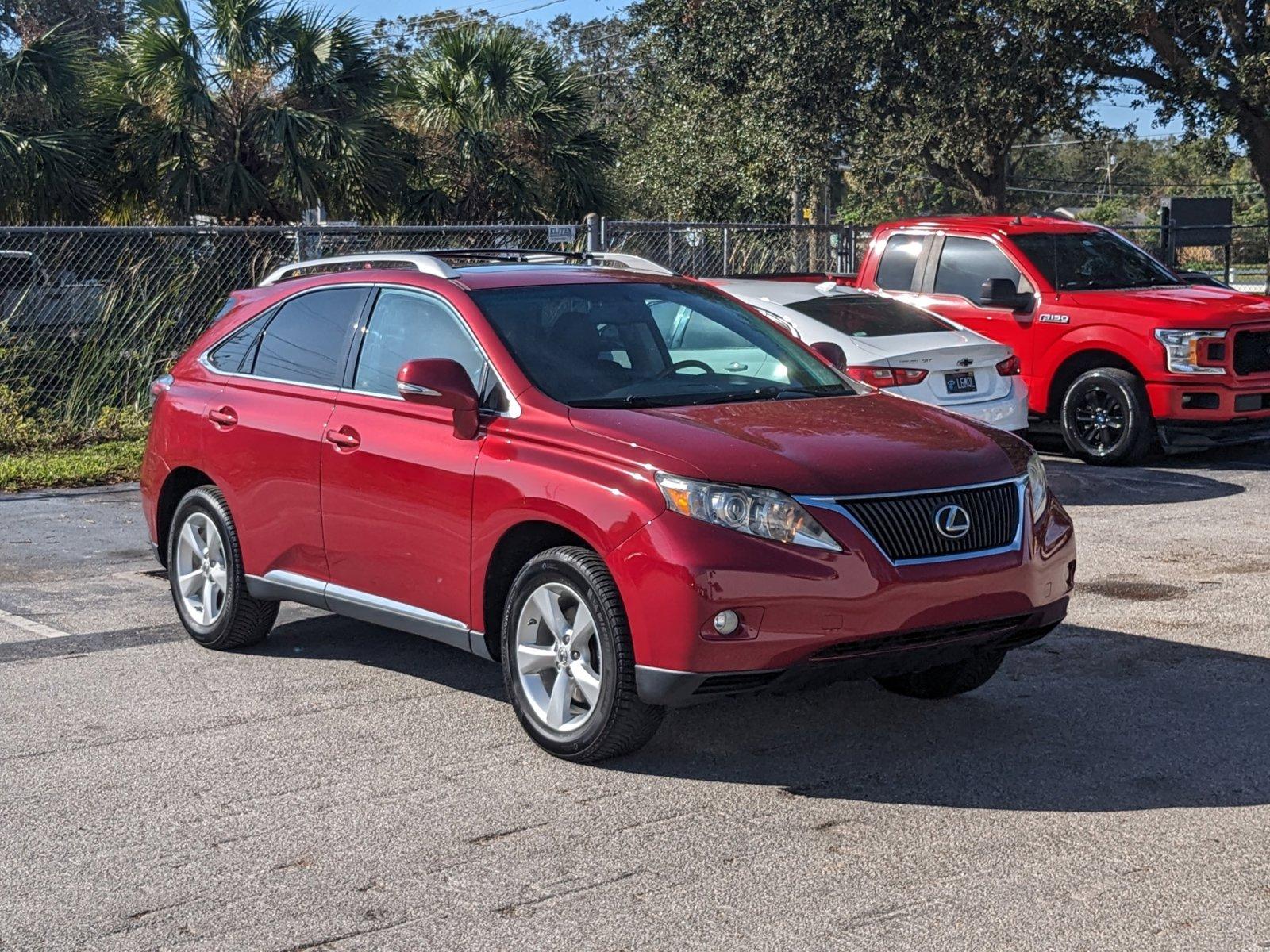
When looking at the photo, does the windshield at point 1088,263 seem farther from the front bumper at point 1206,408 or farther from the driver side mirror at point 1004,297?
the front bumper at point 1206,408

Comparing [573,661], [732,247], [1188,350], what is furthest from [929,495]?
[732,247]

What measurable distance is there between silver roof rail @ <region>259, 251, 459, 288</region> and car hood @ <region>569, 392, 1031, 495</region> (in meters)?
1.21

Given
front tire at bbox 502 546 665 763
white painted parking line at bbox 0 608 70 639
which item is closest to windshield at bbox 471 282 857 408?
front tire at bbox 502 546 665 763

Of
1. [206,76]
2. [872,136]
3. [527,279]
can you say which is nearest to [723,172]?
[872,136]

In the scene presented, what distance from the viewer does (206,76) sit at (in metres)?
19.9

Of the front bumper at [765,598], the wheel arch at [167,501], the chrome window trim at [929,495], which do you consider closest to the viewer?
the front bumper at [765,598]

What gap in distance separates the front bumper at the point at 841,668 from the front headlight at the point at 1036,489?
48 cm

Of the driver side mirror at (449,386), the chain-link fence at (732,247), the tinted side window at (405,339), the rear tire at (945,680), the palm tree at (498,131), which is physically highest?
the palm tree at (498,131)

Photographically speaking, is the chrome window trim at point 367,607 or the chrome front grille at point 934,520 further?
the chrome window trim at point 367,607

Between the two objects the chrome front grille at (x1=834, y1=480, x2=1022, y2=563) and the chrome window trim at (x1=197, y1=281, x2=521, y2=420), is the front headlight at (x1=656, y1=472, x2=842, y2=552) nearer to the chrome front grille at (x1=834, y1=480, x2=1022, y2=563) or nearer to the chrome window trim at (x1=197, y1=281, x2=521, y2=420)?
the chrome front grille at (x1=834, y1=480, x2=1022, y2=563)

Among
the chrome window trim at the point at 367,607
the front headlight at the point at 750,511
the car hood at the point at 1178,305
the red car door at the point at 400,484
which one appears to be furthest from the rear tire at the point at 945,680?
the car hood at the point at 1178,305

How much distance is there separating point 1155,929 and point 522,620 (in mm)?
2409

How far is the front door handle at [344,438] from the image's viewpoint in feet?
20.8

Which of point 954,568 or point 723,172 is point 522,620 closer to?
point 954,568
